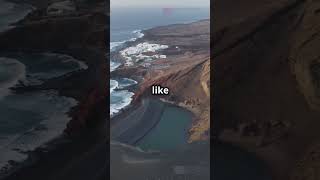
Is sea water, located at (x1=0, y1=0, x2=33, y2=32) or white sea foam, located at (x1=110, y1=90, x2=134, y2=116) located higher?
sea water, located at (x1=0, y1=0, x2=33, y2=32)

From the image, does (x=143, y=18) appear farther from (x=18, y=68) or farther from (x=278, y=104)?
(x=278, y=104)

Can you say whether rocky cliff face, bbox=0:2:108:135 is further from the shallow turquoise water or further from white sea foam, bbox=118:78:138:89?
the shallow turquoise water

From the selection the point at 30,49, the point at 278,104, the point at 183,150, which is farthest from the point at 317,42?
the point at 30,49

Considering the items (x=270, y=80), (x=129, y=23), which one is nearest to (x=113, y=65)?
(x=129, y=23)

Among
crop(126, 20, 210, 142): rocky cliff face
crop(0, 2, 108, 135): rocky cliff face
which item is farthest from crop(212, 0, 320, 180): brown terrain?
crop(0, 2, 108, 135): rocky cliff face

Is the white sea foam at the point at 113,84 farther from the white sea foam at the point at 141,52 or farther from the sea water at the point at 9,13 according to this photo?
the sea water at the point at 9,13

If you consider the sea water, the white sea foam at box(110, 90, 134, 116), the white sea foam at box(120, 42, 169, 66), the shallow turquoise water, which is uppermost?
the sea water
